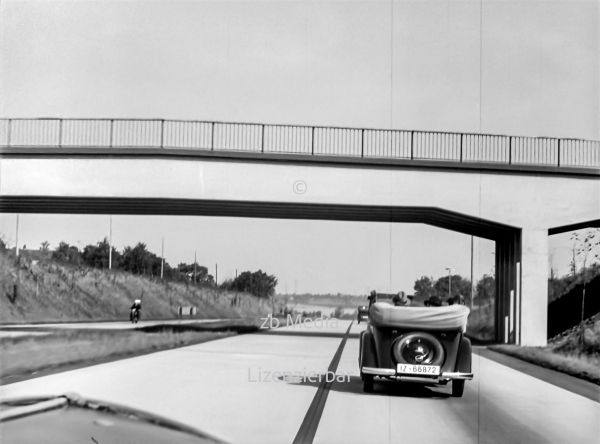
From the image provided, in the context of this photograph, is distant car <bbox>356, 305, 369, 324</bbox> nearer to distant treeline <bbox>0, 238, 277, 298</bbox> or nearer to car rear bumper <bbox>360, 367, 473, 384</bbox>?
car rear bumper <bbox>360, 367, 473, 384</bbox>

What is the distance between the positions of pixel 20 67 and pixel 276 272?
12.8ft

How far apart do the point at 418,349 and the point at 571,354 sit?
572 inches

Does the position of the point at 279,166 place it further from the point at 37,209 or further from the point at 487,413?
the point at 487,413

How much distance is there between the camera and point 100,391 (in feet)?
38.9

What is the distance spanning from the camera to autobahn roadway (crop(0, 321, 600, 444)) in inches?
322

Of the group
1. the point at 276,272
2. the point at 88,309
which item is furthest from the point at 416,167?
the point at 88,309

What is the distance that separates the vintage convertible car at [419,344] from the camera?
35.1ft

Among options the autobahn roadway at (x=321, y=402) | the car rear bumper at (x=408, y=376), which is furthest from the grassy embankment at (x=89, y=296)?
the car rear bumper at (x=408, y=376)

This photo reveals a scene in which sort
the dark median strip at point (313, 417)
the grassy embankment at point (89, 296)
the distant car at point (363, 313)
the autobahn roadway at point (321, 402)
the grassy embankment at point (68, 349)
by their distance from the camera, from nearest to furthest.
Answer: the dark median strip at point (313, 417)
the autobahn roadway at point (321, 402)
the distant car at point (363, 313)
the grassy embankment at point (68, 349)
the grassy embankment at point (89, 296)

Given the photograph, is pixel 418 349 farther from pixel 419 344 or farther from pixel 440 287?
pixel 440 287

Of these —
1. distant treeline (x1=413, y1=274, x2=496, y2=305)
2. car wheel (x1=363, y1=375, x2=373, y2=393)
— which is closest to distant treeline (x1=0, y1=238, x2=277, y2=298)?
distant treeline (x1=413, y1=274, x2=496, y2=305)

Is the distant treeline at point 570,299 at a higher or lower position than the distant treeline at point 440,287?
lower

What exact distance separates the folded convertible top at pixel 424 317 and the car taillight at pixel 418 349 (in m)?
0.19

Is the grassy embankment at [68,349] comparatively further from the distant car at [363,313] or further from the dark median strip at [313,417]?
the distant car at [363,313]
